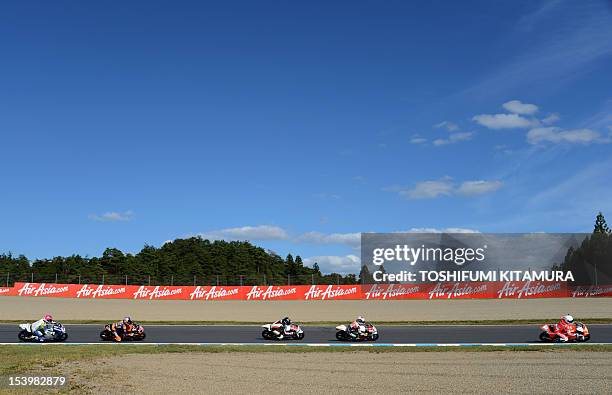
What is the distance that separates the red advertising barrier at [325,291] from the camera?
183ft

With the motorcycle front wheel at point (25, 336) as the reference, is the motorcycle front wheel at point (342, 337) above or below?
above

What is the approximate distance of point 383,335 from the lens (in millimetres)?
31828

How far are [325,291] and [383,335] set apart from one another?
28.5m

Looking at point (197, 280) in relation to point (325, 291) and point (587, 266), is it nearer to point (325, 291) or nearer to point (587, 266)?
point (325, 291)

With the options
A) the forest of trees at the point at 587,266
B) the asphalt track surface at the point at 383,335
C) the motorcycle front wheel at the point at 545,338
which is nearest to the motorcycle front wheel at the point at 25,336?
the asphalt track surface at the point at 383,335

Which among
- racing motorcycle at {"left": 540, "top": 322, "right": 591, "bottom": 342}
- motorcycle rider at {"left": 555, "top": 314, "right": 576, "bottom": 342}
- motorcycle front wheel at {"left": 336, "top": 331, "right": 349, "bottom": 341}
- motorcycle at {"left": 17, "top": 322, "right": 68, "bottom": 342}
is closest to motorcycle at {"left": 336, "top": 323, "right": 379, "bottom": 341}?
motorcycle front wheel at {"left": 336, "top": 331, "right": 349, "bottom": 341}

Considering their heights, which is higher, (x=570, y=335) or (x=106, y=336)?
(x=570, y=335)

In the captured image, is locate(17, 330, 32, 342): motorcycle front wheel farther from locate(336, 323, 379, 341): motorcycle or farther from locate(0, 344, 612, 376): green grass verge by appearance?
locate(336, 323, 379, 341): motorcycle

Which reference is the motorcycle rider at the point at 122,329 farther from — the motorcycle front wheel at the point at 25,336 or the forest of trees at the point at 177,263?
the forest of trees at the point at 177,263

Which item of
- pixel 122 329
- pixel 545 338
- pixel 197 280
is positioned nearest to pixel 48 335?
pixel 122 329

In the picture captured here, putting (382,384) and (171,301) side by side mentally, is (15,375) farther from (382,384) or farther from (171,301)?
(171,301)

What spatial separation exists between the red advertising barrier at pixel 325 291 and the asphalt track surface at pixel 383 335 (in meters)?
18.3

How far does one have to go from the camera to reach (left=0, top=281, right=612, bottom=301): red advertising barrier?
55.8 metres

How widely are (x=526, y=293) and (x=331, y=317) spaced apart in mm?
20642
